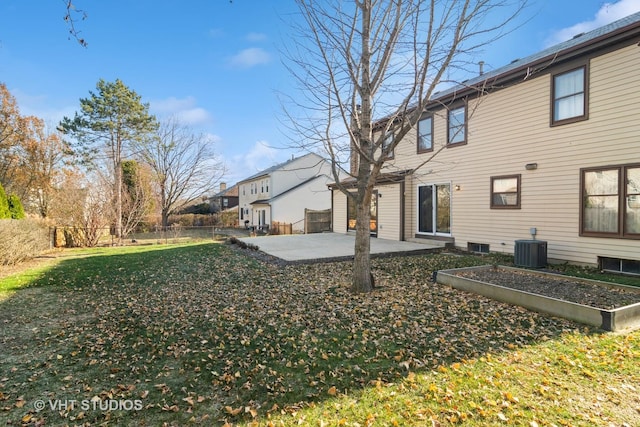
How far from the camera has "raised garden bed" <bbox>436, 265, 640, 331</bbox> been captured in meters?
4.39

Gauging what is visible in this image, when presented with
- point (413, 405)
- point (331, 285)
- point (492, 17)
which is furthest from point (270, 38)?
point (413, 405)

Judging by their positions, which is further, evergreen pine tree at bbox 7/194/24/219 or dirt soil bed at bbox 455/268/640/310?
evergreen pine tree at bbox 7/194/24/219

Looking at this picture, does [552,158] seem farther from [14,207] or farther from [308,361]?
[14,207]

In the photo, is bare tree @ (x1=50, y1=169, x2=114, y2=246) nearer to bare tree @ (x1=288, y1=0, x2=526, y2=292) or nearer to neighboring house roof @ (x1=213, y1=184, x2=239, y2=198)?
bare tree @ (x1=288, y1=0, x2=526, y2=292)

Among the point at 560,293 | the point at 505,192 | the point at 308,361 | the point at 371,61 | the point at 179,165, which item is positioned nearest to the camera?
the point at 308,361

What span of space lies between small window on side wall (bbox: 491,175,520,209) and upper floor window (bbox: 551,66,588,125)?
1.82 metres

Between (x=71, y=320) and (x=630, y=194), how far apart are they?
10.9m

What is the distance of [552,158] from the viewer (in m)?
8.59

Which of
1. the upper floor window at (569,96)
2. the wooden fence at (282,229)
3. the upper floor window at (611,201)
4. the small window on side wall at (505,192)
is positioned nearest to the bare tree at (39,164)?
the wooden fence at (282,229)

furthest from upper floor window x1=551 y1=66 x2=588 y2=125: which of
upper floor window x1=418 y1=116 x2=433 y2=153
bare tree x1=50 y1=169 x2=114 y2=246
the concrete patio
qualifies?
bare tree x1=50 y1=169 x2=114 y2=246

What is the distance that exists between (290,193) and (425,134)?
1714 centimetres

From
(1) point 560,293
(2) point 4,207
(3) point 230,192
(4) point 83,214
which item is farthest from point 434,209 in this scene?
(3) point 230,192

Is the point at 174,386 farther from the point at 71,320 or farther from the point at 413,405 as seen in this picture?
the point at 71,320

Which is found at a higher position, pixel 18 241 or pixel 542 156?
pixel 542 156
